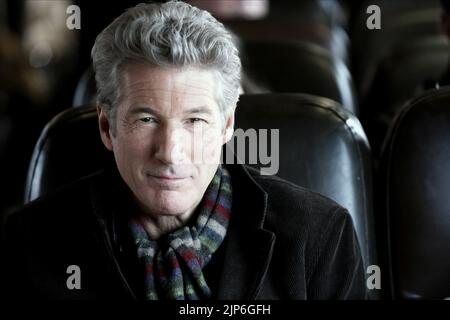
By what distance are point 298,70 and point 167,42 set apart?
2.88 feet

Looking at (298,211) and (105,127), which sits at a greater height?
(105,127)

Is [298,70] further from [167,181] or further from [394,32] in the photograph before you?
[394,32]

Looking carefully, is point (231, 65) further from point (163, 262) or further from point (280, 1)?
point (280, 1)

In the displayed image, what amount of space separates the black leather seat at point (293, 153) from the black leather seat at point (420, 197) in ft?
0.14

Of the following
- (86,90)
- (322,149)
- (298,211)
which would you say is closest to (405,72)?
(86,90)

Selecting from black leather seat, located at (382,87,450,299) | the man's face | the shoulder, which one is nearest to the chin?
the man's face

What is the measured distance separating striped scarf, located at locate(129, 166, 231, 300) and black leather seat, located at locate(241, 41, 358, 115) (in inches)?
25.9

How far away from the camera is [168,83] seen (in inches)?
34.3

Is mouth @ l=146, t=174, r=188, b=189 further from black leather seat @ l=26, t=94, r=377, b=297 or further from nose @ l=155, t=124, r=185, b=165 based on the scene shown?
black leather seat @ l=26, t=94, r=377, b=297

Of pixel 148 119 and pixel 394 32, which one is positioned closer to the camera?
pixel 148 119

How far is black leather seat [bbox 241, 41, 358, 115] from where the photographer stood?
163cm

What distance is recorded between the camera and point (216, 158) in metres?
0.93

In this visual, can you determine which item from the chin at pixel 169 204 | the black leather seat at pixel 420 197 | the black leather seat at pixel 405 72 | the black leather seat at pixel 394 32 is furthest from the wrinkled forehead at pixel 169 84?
the black leather seat at pixel 394 32
